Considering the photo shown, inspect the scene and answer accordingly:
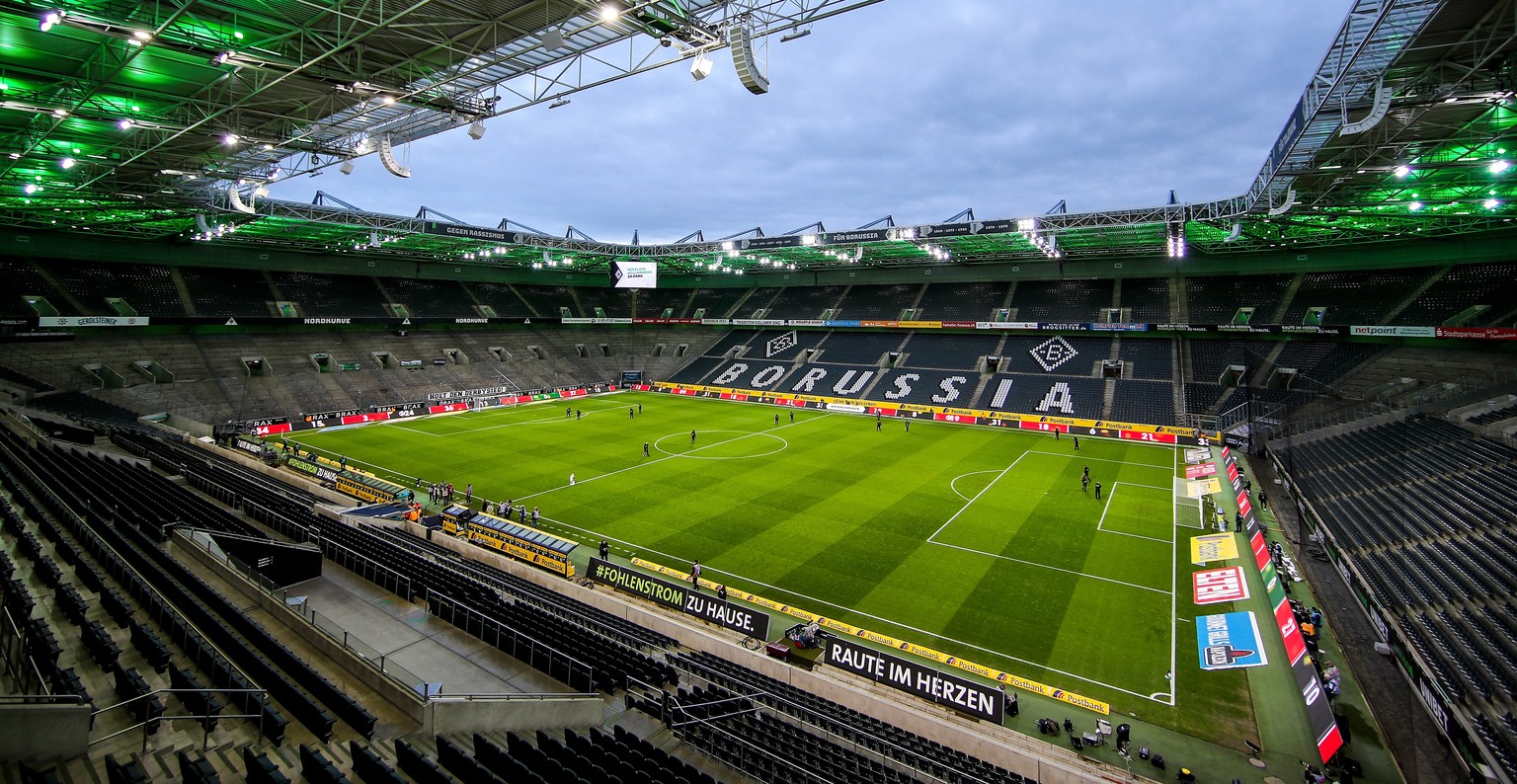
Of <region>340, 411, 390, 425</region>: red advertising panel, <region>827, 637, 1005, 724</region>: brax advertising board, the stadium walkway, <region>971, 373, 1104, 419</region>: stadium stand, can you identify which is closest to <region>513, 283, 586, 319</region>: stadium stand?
<region>340, 411, 390, 425</region>: red advertising panel

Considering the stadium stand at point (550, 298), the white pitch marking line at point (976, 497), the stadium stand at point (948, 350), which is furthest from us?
the stadium stand at point (550, 298)

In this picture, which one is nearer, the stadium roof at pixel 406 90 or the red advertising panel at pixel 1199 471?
the stadium roof at pixel 406 90

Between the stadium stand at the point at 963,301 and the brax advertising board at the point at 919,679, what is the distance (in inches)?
1894

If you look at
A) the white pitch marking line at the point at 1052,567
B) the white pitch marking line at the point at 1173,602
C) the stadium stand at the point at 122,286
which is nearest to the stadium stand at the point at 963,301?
the white pitch marking line at the point at 1173,602

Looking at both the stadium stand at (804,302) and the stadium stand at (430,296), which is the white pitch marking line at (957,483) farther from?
the stadium stand at (430,296)

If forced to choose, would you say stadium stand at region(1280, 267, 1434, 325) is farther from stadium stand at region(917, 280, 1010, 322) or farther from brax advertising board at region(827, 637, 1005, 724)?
brax advertising board at region(827, 637, 1005, 724)

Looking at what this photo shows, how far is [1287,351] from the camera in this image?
44.1m

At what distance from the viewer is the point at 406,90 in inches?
623

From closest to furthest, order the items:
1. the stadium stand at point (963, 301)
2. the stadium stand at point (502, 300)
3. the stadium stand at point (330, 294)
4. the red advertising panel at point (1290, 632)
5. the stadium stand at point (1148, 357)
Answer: the red advertising panel at point (1290, 632)
the stadium stand at point (1148, 357)
the stadium stand at point (330, 294)
the stadium stand at point (963, 301)
the stadium stand at point (502, 300)

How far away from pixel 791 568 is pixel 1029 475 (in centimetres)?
1647

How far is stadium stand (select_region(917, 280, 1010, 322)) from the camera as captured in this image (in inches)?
2283

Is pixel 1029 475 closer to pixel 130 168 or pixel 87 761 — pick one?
pixel 87 761

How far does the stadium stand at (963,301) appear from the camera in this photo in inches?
2283

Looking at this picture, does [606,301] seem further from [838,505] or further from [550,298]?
[838,505]
